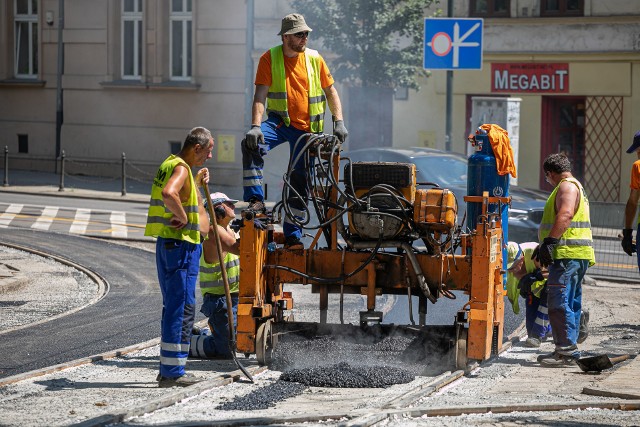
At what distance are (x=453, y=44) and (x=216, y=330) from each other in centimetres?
1286

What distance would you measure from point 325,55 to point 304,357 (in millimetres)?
18326

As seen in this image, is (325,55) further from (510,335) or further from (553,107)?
(510,335)

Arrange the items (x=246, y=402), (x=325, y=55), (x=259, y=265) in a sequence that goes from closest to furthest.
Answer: (x=246, y=402) < (x=259, y=265) < (x=325, y=55)

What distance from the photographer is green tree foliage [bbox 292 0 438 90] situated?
2459 centimetres

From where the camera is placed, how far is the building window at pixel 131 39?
2981 cm

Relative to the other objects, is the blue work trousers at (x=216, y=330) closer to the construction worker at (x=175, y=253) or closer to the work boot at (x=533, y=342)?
the construction worker at (x=175, y=253)

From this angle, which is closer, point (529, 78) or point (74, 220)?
point (74, 220)

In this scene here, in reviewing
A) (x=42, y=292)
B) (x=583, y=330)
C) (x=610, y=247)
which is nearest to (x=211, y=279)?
(x=583, y=330)

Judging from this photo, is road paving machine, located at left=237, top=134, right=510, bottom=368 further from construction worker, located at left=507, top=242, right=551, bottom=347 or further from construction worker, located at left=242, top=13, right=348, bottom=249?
construction worker, located at left=507, top=242, right=551, bottom=347

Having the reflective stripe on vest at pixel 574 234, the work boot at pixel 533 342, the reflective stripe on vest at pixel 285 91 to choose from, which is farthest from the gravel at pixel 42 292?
the reflective stripe on vest at pixel 574 234

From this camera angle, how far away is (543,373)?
29.2 ft

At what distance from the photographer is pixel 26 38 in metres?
31.6

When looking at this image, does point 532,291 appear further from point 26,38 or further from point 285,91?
point 26,38

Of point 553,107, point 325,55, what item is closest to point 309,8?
point 325,55
